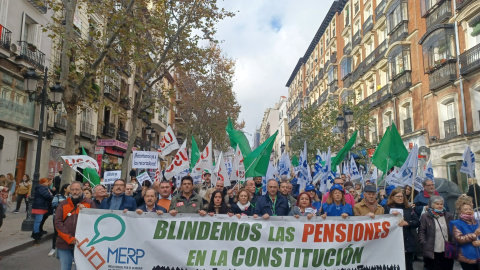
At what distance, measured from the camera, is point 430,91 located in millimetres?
22219

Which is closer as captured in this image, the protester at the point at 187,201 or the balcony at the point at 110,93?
the protester at the point at 187,201

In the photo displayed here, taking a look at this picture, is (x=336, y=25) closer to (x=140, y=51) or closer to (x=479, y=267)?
(x=140, y=51)

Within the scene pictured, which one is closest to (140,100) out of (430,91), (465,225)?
(465,225)

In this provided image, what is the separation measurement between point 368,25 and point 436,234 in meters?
29.0

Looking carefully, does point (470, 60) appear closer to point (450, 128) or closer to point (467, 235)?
point (450, 128)

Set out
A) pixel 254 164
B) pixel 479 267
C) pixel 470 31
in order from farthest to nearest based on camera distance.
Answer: pixel 470 31
pixel 254 164
pixel 479 267

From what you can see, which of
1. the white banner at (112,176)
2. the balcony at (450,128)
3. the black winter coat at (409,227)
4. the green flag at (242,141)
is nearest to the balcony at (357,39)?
the balcony at (450,128)

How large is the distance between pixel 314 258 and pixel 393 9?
84.3ft

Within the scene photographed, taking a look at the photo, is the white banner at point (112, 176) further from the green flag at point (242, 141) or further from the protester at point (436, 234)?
the protester at point (436, 234)

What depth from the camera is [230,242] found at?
5.07 m

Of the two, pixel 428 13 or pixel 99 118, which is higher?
pixel 428 13

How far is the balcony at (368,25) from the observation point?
30.6 meters

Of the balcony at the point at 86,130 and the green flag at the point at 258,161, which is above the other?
the balcony at the point at 86,130

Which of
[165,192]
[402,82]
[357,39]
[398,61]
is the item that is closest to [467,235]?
[165,192]
